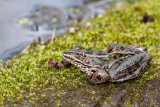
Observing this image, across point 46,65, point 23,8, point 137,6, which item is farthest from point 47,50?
point 137,6

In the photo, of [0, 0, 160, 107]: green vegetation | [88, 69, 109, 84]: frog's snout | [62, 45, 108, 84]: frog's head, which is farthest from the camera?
[62, 45, 108, 84]: frog's head

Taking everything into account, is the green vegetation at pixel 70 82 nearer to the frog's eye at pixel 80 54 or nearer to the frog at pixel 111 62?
the frog at pixel 111 62

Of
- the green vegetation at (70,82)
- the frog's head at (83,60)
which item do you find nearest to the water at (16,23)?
the green vegetation at (70,82)

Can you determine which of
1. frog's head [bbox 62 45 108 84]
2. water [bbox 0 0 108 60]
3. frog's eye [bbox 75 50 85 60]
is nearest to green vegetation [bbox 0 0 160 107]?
frog's head [bbox 62 45 108 84]

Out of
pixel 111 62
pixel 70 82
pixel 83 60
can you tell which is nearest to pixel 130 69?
pixel 111 62

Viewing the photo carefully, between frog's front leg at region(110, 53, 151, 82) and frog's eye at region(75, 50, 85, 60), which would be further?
frog's eye at region(75, 50, 85, 60)

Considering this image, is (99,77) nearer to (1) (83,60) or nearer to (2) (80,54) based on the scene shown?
(1) (83,60)

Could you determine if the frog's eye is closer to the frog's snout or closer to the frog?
the frog

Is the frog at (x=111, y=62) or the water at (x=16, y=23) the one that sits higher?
the water at (x=16, y=23)
